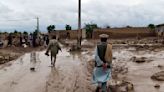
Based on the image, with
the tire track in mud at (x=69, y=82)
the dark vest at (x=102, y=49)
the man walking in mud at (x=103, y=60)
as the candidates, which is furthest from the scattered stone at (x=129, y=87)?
the dark vest at (x=102, y=49)

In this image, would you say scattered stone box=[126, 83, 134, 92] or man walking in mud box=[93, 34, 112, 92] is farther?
scattered stone box=[126, 83, 134, 92]

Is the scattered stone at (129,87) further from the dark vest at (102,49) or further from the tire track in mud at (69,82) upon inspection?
the dark vest at (102,49)

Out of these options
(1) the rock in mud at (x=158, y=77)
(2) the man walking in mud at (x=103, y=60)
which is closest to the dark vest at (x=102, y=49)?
(2) the man walking in mud at (x=103, y=60)

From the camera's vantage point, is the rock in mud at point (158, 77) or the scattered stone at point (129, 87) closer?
the scattered stone at point (129, 87)

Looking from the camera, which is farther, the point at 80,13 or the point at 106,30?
the point at 106,30

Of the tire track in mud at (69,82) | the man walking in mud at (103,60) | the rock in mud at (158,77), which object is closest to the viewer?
the man walking in mud at (103,60)

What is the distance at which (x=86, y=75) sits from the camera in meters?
15.9

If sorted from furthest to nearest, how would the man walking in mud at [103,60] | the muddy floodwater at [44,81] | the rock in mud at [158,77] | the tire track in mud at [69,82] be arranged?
the rock in mud at [158,77], the muddy floodwater at [44,81], the tire track in mud at [69,82], the man walking in mud at [103,60]

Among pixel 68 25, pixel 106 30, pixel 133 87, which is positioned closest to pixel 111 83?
pixel 133 87

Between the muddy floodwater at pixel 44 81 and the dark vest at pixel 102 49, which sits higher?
the dark vest at pixel 102 49

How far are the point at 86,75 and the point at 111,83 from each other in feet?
8.67

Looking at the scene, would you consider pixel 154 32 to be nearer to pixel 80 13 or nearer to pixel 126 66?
pixel 80 13

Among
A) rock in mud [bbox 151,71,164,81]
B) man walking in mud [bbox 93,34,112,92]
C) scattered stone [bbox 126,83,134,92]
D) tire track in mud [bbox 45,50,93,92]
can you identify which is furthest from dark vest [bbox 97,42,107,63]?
rock in mud [bbox 151,71,164,81]

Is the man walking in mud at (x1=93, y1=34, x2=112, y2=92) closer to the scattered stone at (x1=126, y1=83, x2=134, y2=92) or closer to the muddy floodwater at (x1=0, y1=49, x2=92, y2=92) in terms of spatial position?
the muddy floodwater at (x1=0, y1=49, x2=92, y2=92)
